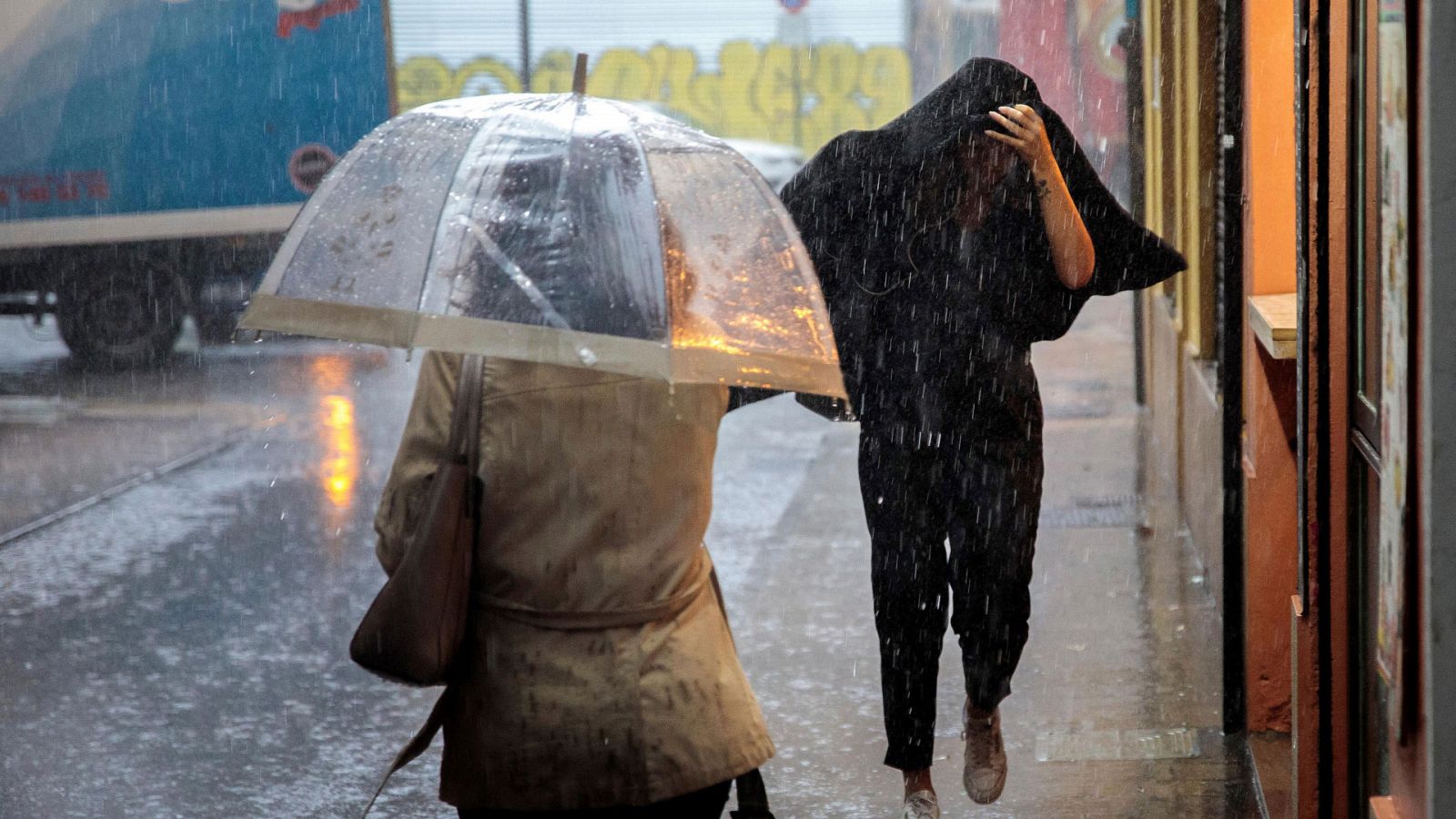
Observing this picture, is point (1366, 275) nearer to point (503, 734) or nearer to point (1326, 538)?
point (1326, 538)

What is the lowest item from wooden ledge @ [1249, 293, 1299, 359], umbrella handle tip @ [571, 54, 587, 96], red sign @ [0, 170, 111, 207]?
wooden ledge @ [1249, 293, 1299, 359]

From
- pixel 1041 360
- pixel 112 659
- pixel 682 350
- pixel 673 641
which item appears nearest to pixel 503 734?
pixel 673 641

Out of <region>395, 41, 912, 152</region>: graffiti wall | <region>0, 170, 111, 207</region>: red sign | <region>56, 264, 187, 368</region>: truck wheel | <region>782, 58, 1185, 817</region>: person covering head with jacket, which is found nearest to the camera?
<region>782, 58, 1185, 817</region>: person covering head with jacket

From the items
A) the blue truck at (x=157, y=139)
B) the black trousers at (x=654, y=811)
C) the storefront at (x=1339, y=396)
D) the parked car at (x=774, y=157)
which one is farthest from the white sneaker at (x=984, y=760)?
the parked car at (x=774, y=157)

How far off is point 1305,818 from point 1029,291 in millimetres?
1309

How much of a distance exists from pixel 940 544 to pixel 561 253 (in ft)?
6.09

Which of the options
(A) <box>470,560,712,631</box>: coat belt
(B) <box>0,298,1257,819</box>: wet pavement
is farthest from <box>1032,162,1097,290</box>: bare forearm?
(A) <box>470,560,712,631</box>: coat belt

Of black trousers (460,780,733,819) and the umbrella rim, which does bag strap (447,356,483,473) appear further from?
black trousers (460,780,733,819)

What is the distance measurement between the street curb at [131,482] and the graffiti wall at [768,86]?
14.3 m

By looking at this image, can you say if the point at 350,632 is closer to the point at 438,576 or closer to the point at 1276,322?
the point at 1276,322

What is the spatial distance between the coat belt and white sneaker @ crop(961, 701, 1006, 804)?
→ 167 centimetres

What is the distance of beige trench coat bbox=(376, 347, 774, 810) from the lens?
8.34ft

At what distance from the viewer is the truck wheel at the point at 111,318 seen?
47.9 ft

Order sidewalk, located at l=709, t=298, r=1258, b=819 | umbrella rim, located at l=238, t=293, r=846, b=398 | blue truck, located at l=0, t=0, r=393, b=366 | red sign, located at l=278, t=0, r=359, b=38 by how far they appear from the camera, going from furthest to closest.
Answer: red sign, located at l=278, t=0, r=359, b=38 → blue truck, located at l=0, t=0, r=393, b=366 → sidewalk, located at l=709, t=298, r=1258, b=819 → umbrella rim, located at l=238, t=293, r=846, b=398
